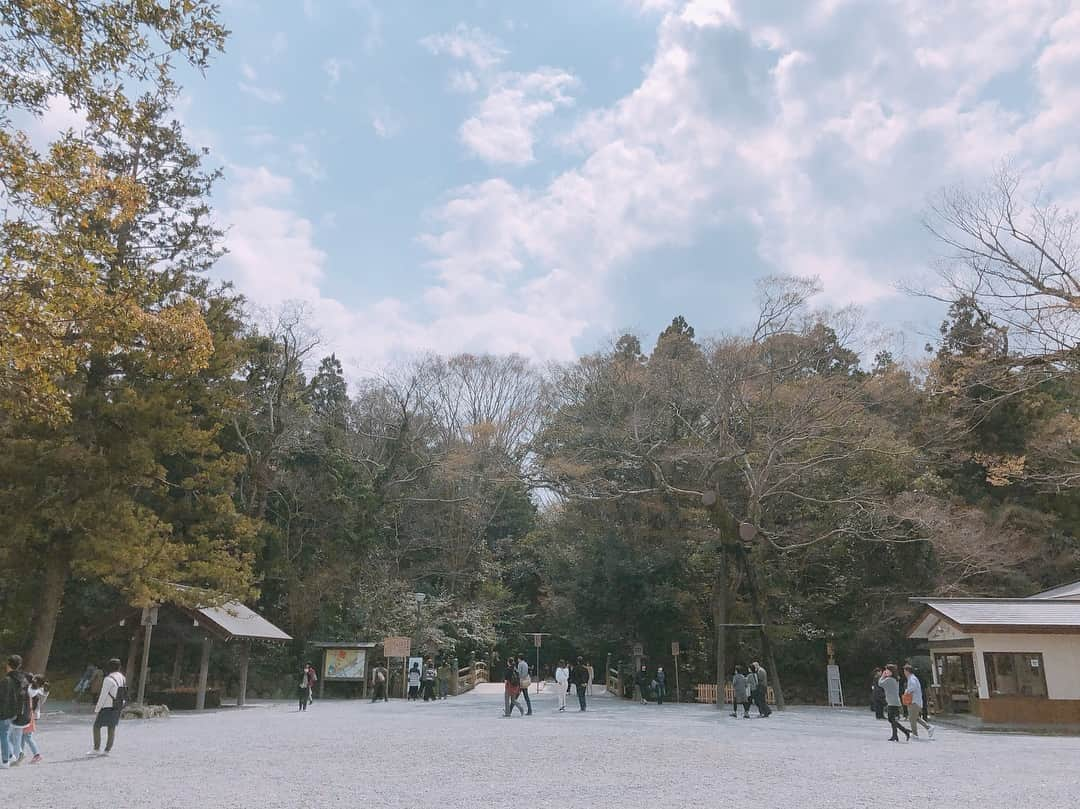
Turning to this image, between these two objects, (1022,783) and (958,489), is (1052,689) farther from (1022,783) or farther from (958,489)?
(958,489)

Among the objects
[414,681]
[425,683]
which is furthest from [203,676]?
[414,681]

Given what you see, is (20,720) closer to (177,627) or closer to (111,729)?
(111,729)

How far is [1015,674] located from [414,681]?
1661 centimetres

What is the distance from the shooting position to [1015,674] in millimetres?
16484

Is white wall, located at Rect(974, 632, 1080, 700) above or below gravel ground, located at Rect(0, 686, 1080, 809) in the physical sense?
above

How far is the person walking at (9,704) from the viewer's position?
28.1ft

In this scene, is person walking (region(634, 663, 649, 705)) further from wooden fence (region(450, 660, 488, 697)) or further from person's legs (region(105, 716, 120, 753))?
person's legs (region(105, 716, 120, 753))

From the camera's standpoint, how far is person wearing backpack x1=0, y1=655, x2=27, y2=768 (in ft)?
28.1

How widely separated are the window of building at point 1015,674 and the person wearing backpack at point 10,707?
17652 mm

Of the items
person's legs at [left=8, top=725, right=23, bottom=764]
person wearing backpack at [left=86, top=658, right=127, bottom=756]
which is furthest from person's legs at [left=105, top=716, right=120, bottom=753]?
person's legs at [left=8, top=725, right=23, bottom=764]

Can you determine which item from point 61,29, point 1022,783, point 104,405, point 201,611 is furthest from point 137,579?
point 1022,783

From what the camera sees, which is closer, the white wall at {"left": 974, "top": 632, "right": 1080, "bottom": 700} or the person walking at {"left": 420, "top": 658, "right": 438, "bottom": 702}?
the white wall at {"left": 974, "top": 632, "right": 1080, "bottom": 700}

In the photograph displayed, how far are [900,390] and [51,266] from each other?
2484 centimetres

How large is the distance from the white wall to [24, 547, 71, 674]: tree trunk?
19893mm
